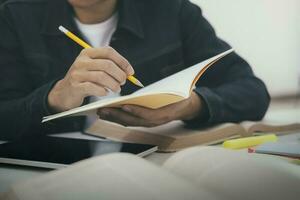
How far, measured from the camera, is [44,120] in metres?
0.57

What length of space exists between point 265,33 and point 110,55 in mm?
255

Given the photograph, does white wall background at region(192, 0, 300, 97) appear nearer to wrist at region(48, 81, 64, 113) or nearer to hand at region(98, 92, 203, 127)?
hand at region(98, 92, 203, 127)

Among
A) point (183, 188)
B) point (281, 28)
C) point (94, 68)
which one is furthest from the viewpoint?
point (281, 28)

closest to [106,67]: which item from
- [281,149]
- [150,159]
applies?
[150,159]

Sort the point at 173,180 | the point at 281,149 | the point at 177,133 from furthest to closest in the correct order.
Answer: the point at 177,133 < the point at 281,149 < the point at 173,180

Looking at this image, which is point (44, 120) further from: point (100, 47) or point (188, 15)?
point (188, 15)

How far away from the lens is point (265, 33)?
646mm

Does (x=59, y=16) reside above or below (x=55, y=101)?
above

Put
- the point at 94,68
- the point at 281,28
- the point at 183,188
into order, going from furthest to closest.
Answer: the point at 281,28 < the point at 94,68 < the point at 183,188

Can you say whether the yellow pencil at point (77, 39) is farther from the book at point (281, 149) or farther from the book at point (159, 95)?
the book at point (281, 149)

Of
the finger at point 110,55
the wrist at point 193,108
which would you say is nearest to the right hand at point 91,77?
the finger at point 110,55

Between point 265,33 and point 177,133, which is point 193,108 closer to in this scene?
Result: point 177,133

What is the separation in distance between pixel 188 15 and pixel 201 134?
182 mm

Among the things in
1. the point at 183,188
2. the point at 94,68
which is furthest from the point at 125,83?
the point at 183,188
